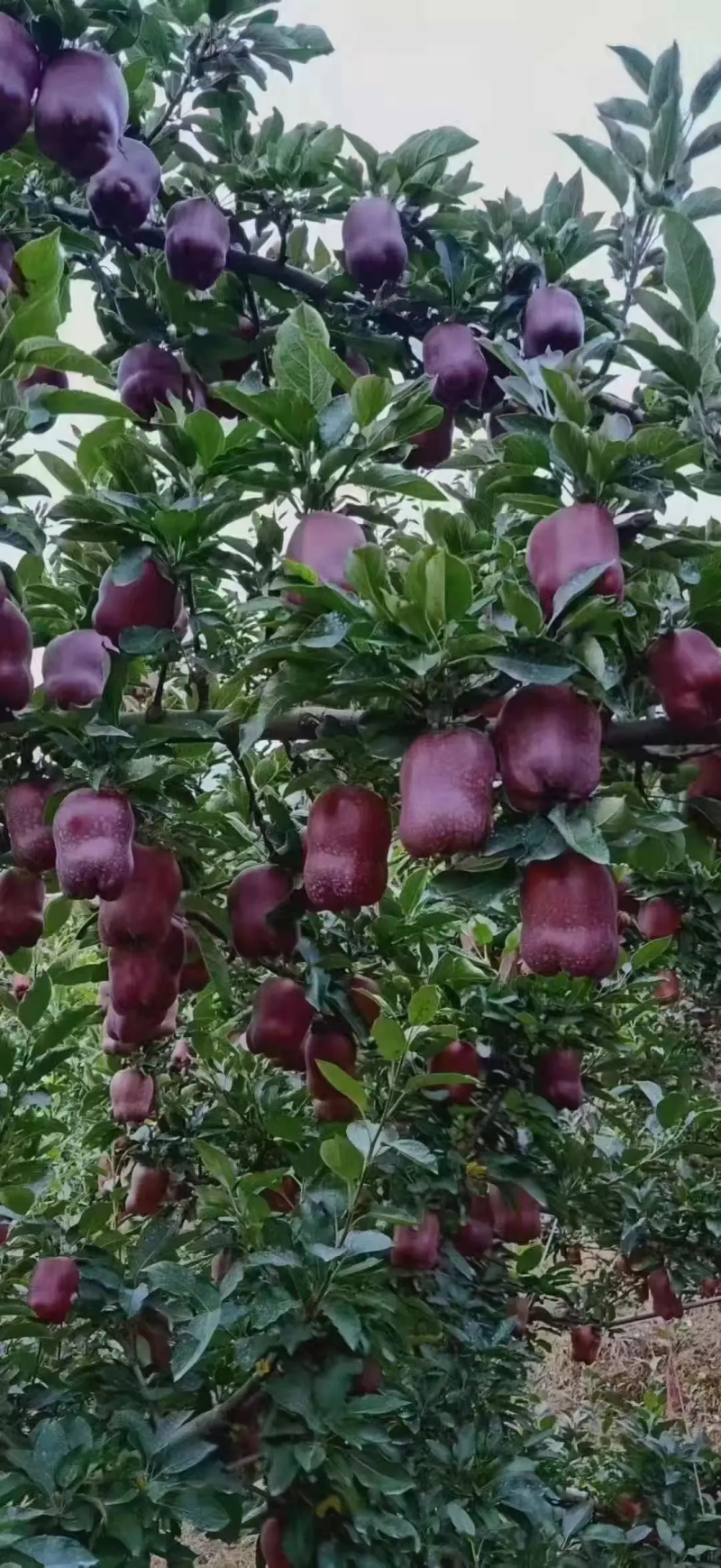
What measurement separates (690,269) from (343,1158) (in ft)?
3.24

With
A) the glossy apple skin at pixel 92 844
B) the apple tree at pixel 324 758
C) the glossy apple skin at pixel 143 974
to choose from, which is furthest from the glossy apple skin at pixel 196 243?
the glossy apple skin at pixel 143 974

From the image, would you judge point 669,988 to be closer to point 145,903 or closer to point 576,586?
point 145,903

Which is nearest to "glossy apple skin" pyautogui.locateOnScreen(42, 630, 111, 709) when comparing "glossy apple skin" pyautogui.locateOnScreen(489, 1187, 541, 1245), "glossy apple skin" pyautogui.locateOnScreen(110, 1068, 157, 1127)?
"glossy apple skin" pyautogui.locateOnScreen(110, 1068, 157, 1127)

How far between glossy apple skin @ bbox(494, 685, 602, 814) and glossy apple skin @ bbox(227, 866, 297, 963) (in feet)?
1.48

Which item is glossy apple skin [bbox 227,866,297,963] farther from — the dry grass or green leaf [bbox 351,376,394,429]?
the dry grass

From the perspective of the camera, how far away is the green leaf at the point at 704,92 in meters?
1.21

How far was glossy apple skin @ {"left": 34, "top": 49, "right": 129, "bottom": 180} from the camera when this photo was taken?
1.06 meters

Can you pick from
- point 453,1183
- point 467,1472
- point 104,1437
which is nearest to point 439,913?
point 453,1183

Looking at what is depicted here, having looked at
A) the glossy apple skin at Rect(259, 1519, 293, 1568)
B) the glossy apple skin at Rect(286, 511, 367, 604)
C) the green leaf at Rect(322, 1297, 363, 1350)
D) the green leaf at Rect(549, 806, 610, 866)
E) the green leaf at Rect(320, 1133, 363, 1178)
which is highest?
the glossy apple skin at Rect(286, 511, 367, 604)

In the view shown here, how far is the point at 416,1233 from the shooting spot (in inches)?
64.9

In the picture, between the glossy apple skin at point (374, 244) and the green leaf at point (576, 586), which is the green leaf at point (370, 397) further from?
the glossy apple skin at point (374, 244)

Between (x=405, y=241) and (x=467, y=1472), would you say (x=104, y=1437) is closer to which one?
(x=467, y=1472)

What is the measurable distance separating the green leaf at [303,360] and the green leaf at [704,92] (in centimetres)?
62

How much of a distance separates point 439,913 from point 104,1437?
A: 747mm
